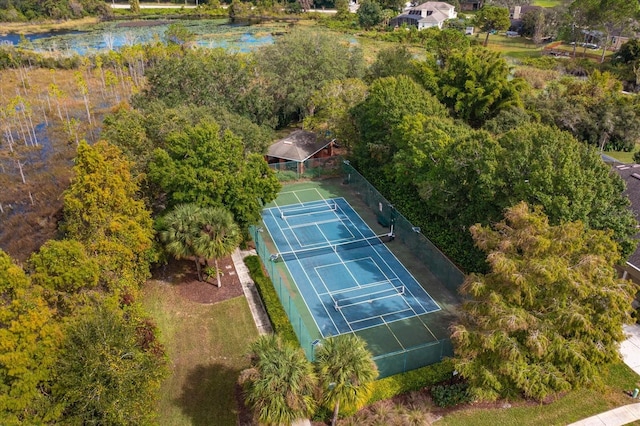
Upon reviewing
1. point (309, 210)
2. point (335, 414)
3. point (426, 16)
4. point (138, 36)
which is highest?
point (426, 16)

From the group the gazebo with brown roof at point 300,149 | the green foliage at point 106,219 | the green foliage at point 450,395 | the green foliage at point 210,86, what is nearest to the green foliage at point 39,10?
the green foliage at point 210,86

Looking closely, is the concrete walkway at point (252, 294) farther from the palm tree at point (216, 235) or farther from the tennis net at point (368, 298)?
the tennis net at point (368, 298)

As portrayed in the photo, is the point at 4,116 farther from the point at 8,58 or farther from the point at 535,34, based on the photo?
the point at 535,34

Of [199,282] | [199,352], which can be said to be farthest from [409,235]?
[199,352]

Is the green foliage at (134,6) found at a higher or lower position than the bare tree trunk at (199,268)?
higher

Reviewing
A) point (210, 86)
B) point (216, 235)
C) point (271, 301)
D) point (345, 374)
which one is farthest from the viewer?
point (210, 86)

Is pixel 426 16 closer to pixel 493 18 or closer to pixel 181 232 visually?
pixel 493 18
